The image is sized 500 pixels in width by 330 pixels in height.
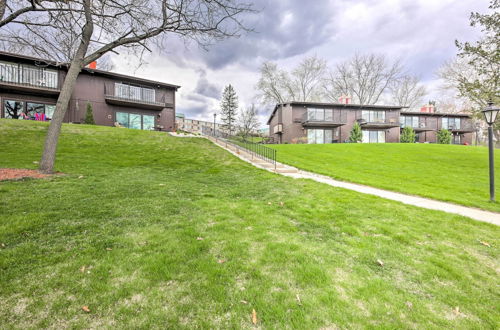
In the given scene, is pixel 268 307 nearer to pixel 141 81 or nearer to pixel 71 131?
pixel 71 131

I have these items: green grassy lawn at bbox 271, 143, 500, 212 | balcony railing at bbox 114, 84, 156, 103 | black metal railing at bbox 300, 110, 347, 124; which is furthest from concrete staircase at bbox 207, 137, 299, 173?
black metal railing at bbox 300, 110, 347, 124

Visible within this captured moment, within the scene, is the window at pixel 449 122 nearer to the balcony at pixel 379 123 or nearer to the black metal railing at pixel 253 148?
the balcony at pixel 379 123

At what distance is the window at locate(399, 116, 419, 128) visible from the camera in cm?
3184

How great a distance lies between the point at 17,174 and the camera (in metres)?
6.12

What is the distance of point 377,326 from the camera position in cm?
172

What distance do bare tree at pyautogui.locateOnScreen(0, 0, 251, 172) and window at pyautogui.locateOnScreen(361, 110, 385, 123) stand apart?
1088 inches

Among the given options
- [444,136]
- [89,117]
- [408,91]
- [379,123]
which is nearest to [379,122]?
[379,123]

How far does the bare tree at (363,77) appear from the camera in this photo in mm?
37688

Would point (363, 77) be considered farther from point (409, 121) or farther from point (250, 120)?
point (250, 120)

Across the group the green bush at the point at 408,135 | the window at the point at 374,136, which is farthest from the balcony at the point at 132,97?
the green bush at the point at 408,135

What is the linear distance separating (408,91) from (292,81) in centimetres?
2214

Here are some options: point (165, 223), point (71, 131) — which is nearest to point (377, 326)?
point (165, 223)

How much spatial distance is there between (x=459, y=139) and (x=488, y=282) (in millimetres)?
45599

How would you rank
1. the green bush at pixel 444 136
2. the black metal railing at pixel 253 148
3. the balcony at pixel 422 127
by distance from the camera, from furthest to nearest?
the balcony at pixel 422 127
the green bush at pixel 444 136
the black metal railing at pixel 253 148
